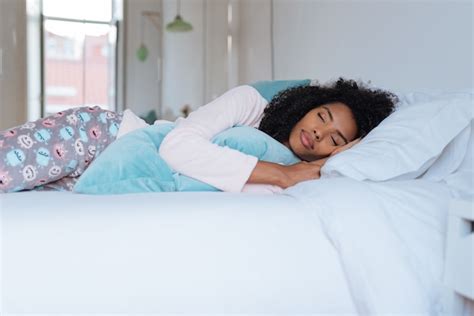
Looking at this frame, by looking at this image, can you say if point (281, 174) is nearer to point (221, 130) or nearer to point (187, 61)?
point (221, 130)

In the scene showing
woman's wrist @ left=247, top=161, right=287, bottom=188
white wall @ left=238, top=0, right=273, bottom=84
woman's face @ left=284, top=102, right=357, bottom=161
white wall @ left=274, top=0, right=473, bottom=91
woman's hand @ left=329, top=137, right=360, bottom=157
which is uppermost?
white wall @ left=238, top=0, right=273, bottom=84

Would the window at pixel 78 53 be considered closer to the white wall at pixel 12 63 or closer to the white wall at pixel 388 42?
the white wall at pixel 12 63

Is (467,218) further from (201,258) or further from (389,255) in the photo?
(201,258)

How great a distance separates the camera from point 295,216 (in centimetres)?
82

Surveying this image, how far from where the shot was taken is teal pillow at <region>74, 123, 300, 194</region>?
1.01m

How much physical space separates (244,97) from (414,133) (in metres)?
0.46

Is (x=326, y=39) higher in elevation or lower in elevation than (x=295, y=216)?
higher

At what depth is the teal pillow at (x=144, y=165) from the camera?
Result: 3.31ft

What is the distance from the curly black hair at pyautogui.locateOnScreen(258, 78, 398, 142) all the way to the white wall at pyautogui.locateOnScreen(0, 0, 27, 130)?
2.73 metres

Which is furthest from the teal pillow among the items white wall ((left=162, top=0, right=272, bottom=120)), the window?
the window

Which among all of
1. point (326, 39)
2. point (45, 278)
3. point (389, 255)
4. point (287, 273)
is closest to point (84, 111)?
point (45, 278)

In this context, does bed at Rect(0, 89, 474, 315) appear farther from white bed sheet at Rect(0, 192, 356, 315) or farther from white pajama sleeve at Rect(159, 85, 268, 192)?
white pajama sleeve at Rect(159, 85, 268, 192)

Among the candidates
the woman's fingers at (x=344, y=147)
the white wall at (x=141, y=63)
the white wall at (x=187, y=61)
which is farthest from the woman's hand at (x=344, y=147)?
the white wall at (x=141, y=63)

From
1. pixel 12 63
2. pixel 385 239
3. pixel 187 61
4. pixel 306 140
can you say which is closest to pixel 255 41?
pixel 187 61
